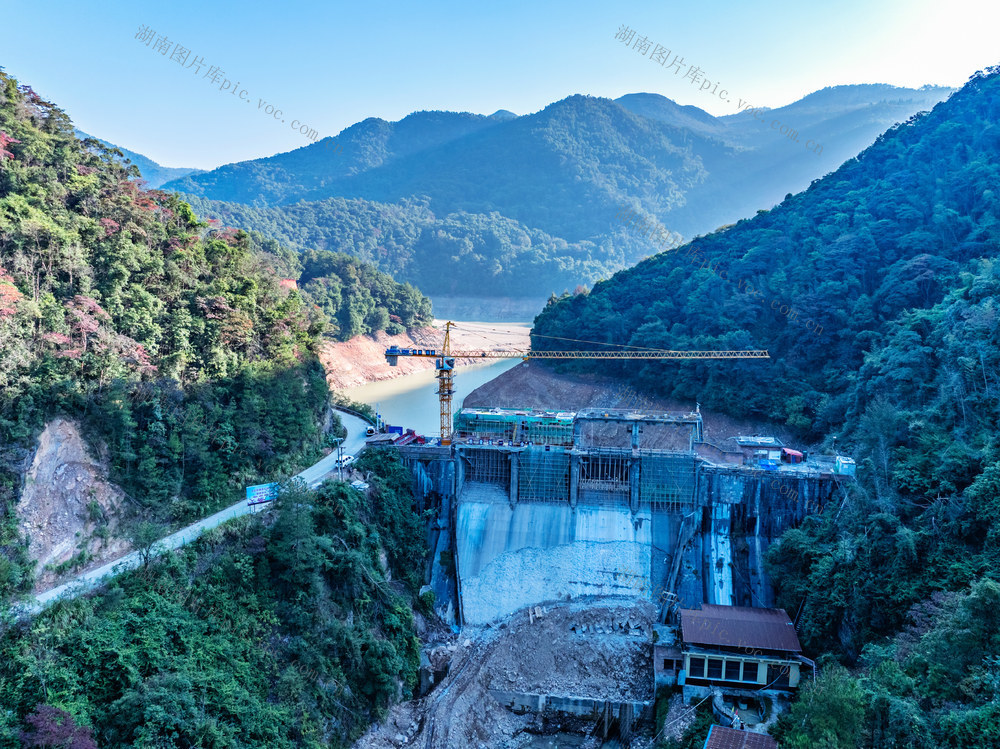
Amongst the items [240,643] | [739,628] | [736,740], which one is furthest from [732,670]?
[240,643]

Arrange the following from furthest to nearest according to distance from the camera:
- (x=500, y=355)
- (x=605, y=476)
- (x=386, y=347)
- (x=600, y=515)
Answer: (x=386, y=347), (x=500, y=355), (x=605, y=476), (x=600, y=515)

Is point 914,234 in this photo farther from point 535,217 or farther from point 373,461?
point 535,217

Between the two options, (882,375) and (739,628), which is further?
(882,375)

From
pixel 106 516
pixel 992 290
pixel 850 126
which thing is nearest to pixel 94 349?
pixel 106 516

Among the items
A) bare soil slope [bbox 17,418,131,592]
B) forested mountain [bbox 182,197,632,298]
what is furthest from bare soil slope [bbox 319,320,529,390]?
bare soil slope [bbox 17,418,131,592]

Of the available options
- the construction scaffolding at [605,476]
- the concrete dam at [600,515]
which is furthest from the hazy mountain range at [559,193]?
the construction scaffolding at [605,476]

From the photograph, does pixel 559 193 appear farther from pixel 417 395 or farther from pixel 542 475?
pixel 542 475

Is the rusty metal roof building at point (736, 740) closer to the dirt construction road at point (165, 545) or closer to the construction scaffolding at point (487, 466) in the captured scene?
the construction scaffolding at point (487, 466)
